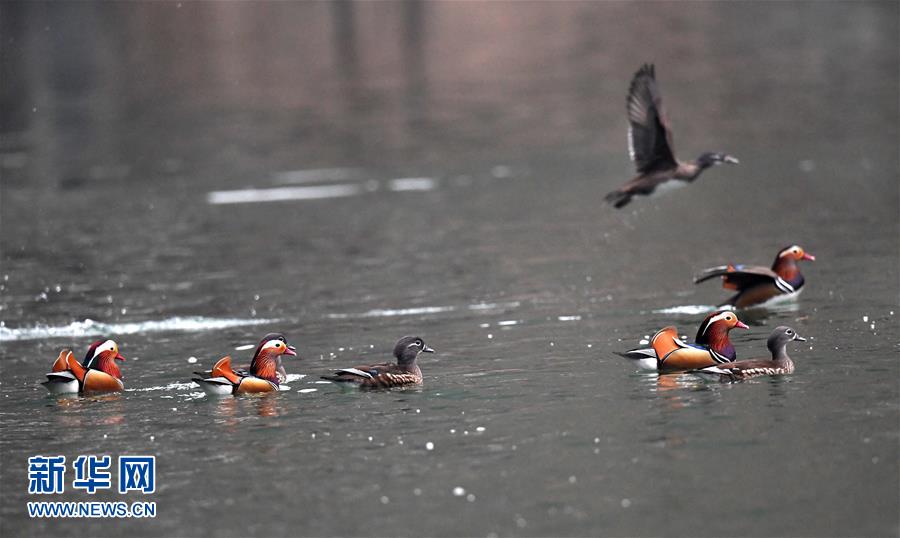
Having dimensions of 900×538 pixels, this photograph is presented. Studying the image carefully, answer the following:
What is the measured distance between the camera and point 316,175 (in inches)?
1517

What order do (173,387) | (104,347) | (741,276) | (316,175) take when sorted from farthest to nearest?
(316,175) → (741,276) → (173,387) → (104,347)

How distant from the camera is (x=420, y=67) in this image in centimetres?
6259

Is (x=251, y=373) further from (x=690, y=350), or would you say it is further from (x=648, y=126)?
(x=648, y=126)

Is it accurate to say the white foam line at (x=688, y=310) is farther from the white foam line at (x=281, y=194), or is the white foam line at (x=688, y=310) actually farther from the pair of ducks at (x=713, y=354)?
the white foam line at (x=281, y=194)

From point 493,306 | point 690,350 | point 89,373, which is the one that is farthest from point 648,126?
point 89,373

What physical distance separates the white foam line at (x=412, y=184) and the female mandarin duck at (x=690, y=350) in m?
18.5

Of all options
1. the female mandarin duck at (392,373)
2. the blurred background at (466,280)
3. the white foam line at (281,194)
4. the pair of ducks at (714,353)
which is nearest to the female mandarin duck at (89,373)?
the blurred background at (466,280)

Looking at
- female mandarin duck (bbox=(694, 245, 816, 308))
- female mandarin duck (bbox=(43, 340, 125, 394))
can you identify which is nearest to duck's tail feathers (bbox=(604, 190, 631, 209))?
female mandarin duck (bbox=(694, 245, 816, 308))

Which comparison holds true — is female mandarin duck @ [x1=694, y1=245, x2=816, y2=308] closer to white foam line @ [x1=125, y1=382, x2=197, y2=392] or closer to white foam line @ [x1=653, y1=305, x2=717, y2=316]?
white foam line @ [x1=653, y1=305, x2=717, y2=316]

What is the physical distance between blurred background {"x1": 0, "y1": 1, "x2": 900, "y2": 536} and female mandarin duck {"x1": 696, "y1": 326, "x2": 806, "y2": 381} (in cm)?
19


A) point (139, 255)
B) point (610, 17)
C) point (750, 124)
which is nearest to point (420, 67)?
point (610, 17)

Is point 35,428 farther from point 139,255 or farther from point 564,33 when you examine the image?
point 564,33

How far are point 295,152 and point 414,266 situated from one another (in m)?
16.8

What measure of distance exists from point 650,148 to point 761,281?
3.10m
